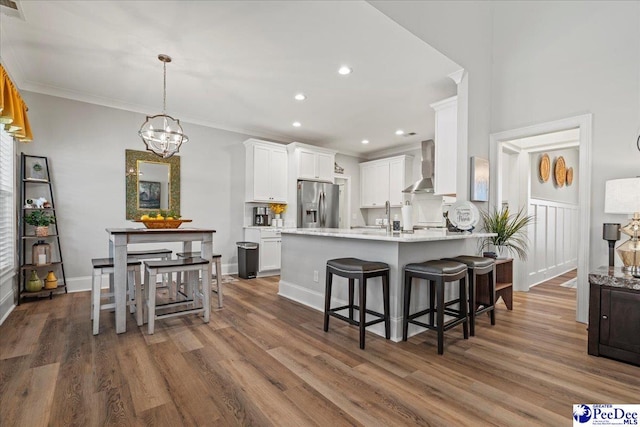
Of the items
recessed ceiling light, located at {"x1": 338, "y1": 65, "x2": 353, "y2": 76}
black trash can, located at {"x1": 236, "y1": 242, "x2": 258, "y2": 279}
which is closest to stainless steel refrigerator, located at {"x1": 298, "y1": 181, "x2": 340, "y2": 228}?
black trash can, located at {"x1": 236, "y1": 242, "x2": 258, "y2": 279}

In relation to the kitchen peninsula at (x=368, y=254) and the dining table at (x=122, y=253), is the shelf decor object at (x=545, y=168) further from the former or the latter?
the dining table at (x=122, y=253)

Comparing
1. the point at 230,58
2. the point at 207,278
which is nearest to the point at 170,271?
the point at 207,278

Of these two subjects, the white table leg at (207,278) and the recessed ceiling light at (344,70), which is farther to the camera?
the recessed ceiling light at (344,70)

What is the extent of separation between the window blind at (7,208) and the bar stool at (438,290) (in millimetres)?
3959

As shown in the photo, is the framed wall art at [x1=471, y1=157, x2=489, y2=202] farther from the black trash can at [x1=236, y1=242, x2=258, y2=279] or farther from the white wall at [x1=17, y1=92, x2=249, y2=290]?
the white wall at [x1=17, y1=92, x2=249, y2=290]

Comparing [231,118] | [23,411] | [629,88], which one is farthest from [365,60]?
[23,411]

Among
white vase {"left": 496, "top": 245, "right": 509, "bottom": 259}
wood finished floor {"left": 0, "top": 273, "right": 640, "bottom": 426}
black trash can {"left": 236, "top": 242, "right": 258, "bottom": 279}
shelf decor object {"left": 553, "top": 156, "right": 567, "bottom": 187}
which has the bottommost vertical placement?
wood finished floor {"left": 0, "top": 273, "right": 640, "bottom": 426}

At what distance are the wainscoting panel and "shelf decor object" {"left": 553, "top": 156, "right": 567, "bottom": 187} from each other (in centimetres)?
45

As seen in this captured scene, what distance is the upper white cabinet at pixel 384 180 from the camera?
277 inches

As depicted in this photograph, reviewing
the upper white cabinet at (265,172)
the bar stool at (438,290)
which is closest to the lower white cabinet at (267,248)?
the upper white cabinet at (265,172)

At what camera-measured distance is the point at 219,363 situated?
88.7 inches

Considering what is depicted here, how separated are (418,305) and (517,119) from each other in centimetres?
262

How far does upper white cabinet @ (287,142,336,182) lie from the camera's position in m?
6.29

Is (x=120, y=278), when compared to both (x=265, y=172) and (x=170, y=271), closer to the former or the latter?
(x=170, y=271)
